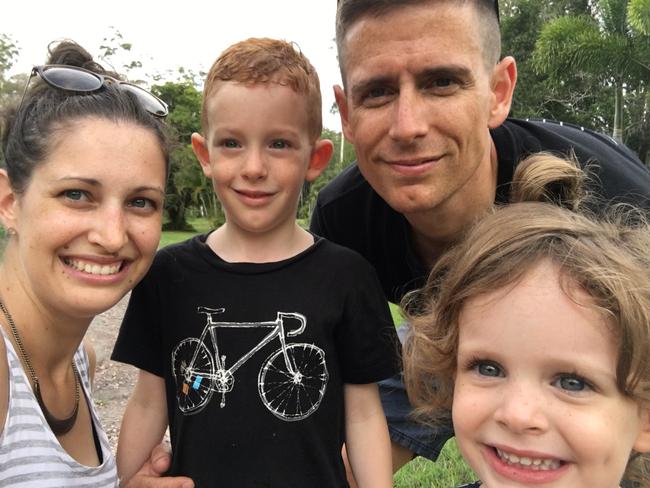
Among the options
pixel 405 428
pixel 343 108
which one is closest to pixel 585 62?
pixel 405 428

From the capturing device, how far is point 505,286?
1776mm

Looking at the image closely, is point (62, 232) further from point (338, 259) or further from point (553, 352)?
point (553, 352)

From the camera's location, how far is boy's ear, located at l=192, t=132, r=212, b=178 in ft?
7.70

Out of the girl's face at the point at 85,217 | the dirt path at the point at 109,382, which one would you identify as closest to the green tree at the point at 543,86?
the dirt path at the point at 109,382

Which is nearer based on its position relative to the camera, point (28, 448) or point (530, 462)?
point (530, 462)

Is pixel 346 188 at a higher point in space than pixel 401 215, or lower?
higher

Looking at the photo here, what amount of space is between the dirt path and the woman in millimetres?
2816

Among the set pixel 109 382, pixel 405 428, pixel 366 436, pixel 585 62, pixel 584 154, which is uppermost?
pixel 585 62

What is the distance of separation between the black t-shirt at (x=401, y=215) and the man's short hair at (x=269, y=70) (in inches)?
30.5

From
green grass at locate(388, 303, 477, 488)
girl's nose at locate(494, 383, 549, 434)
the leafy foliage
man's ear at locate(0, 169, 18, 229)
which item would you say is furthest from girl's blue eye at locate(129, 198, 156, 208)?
the leafy foliage

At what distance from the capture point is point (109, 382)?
5.92m

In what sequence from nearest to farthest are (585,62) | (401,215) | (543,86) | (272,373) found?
(272,373) → (401,215) → (585,62) → (543,86)

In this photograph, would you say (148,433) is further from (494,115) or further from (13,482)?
(494,115)

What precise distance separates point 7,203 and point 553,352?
1.76 m
